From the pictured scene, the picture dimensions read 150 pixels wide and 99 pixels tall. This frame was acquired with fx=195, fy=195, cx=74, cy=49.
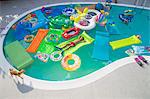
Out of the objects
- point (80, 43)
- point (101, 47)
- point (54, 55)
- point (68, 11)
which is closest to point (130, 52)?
point (101, 47)

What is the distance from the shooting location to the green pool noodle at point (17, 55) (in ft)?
14.8

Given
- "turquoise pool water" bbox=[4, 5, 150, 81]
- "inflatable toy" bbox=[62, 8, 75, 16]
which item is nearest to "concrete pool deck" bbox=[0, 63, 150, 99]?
"turquoise pool water" bbox=[4, 5, 150, 81]

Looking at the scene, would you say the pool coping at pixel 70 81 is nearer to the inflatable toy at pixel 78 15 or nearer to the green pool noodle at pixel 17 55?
the green pool noodle at pixel 17 55

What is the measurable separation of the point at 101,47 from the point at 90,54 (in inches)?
14.3

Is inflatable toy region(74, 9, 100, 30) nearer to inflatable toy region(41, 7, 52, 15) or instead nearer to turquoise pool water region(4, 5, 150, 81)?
turquoise pool water region(4, 5, 150, 81)

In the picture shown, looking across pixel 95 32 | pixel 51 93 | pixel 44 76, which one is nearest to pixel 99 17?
pixel 95 32

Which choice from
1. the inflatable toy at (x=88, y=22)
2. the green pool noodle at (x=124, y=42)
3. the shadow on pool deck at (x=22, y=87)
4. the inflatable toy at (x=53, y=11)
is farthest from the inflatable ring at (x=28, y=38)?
the green pool noodle at (x=124, y=42)

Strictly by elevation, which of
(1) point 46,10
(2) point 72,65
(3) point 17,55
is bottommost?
(2) point 72,65

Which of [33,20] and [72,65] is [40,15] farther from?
[72,65]

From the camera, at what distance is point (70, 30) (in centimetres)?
545

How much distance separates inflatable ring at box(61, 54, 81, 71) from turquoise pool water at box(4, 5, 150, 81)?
8cm

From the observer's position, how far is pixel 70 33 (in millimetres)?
5375

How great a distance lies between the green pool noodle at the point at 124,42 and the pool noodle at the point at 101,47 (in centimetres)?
18

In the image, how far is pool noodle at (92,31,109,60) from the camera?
15.7ft
